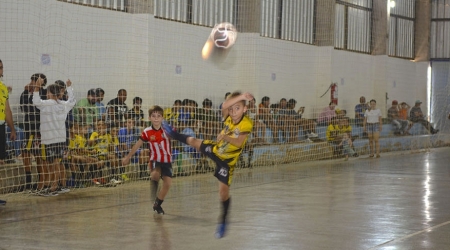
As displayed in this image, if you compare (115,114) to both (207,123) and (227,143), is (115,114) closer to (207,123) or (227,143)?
(207,123)

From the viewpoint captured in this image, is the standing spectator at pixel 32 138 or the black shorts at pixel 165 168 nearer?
the black shorts at pixel 165 168

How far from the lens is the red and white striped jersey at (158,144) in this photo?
11953mm

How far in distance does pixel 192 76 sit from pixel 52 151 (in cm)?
951

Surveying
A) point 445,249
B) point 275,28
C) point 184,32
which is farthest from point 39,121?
point 275,28

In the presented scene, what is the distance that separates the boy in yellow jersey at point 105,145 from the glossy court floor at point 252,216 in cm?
49

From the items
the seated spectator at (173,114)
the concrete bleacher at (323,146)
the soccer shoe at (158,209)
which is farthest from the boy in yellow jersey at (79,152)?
the concrete bleacher at (323,146)

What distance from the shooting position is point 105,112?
645 inches

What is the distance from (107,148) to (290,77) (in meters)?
13.6

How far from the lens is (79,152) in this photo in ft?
49.5

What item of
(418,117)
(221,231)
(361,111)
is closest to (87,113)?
(221,231)

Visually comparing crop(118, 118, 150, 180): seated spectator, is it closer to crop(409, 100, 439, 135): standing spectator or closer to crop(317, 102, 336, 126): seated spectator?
crop(317, 102, 336, 126): seated spectator

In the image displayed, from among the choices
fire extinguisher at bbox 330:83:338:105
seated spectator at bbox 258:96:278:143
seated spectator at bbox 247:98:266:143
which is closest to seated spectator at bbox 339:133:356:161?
seated spectator at bbox 258:96:278:143

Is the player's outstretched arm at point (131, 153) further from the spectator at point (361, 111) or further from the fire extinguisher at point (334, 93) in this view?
the fire extinguisher at point (334, 93)

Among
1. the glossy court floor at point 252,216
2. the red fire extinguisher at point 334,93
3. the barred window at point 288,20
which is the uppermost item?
the barred window at point 288,20
